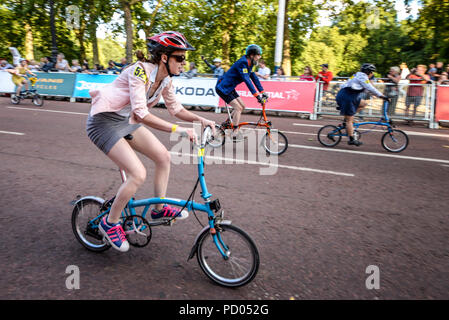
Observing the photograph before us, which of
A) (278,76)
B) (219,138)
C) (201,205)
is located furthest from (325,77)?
(201,205)

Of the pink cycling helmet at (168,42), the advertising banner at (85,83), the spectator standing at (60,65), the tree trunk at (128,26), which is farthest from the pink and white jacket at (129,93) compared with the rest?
the tree trunk at (128,26)

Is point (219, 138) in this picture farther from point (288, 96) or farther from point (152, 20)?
point (152, 20)

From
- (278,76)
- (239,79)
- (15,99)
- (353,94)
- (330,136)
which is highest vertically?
(278,76)

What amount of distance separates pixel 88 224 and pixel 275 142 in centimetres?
492

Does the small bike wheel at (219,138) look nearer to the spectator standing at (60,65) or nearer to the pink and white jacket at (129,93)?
the pink and white jacket at (129,93)

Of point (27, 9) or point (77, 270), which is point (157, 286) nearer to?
point (77, 270)

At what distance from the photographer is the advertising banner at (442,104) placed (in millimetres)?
12031

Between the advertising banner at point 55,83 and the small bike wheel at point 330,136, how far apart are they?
14.2 m

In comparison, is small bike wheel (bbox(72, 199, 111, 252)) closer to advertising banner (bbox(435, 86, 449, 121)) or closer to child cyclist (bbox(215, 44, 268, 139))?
child cyclist (bbox(215, 44, 268, 139))

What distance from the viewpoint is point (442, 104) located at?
12.1 meters

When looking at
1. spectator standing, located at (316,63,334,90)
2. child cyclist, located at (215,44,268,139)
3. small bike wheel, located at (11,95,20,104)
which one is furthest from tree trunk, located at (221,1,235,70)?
child cyclist, located at (215,44,268,139)

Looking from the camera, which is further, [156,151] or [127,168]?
[156,151]

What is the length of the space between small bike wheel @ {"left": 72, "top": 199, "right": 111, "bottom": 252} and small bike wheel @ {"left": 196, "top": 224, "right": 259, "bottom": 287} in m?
1.01

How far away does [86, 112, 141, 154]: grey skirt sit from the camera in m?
2.95
